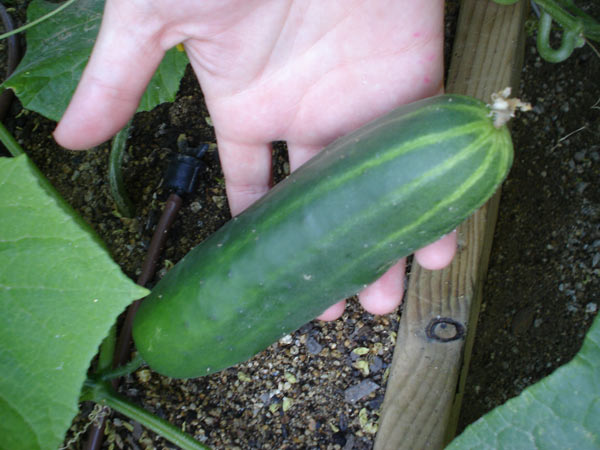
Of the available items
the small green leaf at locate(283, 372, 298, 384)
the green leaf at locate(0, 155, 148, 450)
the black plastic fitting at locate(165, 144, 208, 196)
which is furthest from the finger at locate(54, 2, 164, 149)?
the small green leaf at locate(283, 372, 298, 384)

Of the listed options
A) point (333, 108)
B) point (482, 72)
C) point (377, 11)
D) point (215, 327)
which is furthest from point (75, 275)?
point (482, 72)

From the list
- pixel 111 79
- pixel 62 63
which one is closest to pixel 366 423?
pixel 111 79

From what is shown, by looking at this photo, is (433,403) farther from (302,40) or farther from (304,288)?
(302,40)

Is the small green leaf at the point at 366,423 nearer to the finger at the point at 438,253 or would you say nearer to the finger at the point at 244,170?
the finger at the point at 438,253

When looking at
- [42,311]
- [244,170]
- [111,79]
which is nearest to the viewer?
[42,311]

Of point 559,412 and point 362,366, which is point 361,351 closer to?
point 362,366

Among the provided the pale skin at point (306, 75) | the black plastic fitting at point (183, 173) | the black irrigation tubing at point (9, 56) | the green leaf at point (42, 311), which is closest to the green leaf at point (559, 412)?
the pale skin at point (306, 75)
